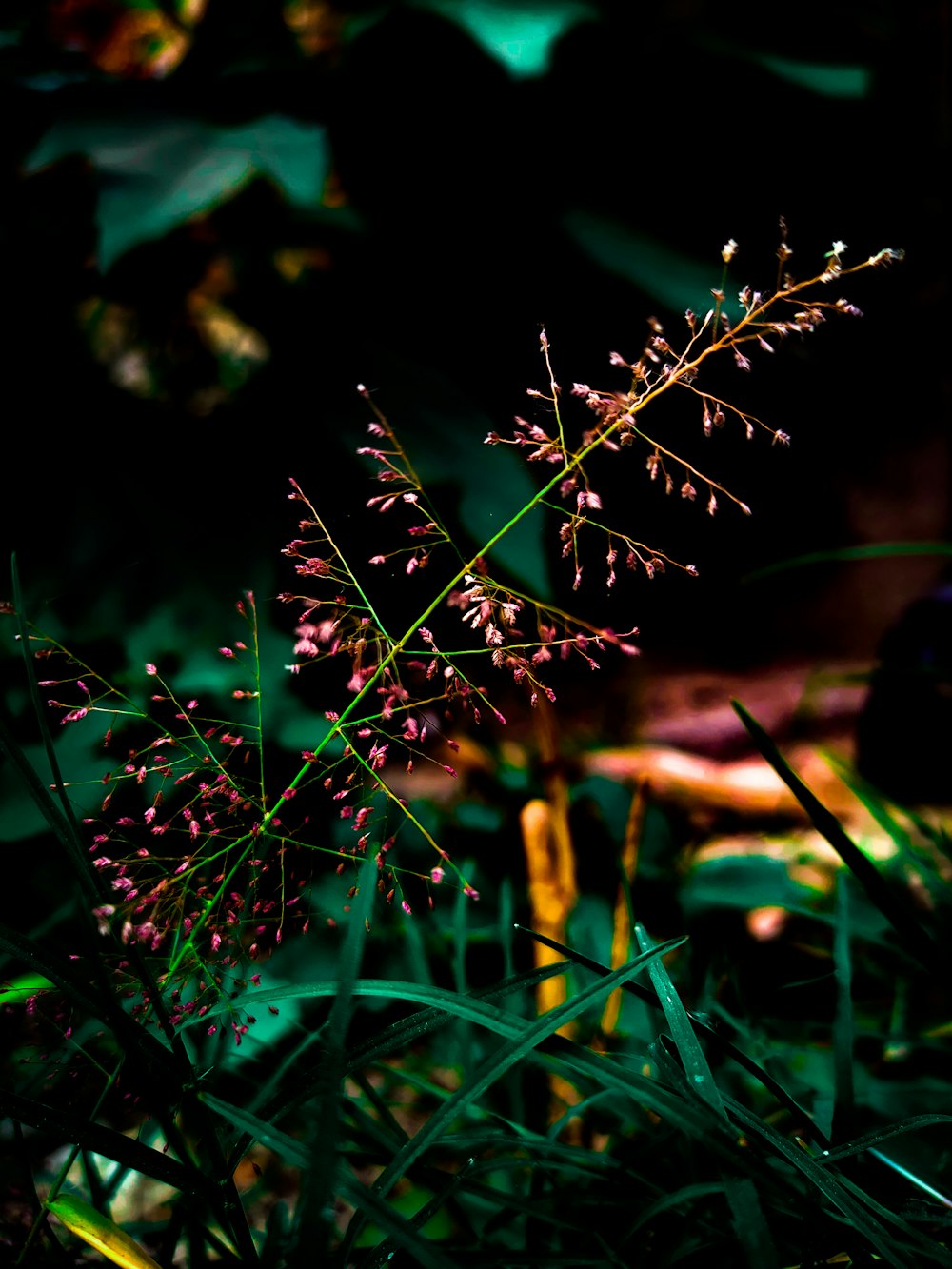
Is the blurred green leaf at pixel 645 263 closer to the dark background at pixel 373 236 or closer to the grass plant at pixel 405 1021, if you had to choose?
the dark background at pixel 373 236

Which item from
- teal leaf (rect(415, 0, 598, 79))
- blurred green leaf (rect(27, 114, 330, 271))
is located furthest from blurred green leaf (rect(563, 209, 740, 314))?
blurred green leaf (rect(27, 114, 330, 271))

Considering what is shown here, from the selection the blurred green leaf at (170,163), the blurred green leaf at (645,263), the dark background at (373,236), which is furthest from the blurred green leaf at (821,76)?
the blurred green leaf at (170,163)

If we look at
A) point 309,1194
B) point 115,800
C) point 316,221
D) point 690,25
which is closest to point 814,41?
point 690,25

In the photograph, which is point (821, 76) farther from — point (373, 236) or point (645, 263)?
point (373, 236)

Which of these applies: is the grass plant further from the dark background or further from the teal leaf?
the teal leaf

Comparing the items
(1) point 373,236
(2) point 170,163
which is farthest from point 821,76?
(2) point 170,163

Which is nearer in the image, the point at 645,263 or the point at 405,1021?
the point at 405,1021
